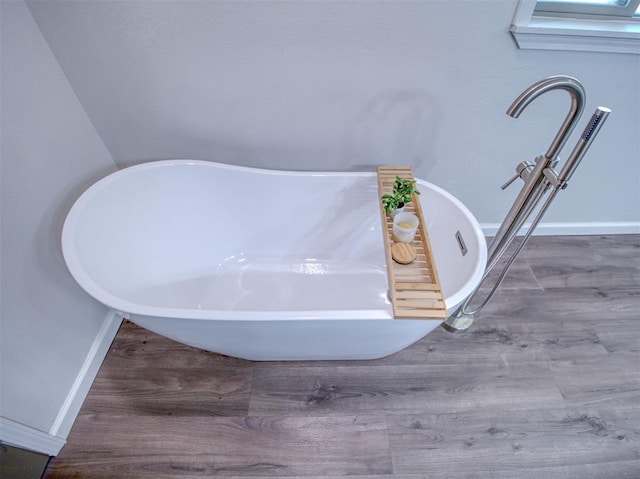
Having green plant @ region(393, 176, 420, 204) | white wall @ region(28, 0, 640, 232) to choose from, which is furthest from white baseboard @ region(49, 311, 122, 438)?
green plant @ region(393, 176, 420, 204)

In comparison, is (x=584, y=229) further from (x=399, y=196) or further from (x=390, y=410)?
(x=390, y=410)

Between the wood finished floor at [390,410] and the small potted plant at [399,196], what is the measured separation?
0.59 m

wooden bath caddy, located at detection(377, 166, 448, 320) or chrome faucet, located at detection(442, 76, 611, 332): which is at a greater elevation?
chrome faucet, located at detection(442, 76, 611, 332)

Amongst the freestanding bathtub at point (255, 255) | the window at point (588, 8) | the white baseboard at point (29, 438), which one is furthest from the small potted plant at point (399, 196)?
the white baseboard at point (29, 438)

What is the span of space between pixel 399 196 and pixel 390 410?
0.77m

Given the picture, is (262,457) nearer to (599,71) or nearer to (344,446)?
(344,446)

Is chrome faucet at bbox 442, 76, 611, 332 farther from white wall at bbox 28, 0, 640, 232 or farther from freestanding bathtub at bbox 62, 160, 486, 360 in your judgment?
white wall at bbox 28, 0, 640, 232

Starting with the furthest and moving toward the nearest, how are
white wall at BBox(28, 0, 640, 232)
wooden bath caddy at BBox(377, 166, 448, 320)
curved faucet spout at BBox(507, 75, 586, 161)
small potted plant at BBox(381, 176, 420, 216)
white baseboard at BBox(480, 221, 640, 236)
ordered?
white baseboard at BBox(480, 221, 640, 236)
small potted plant at BBox(381, 176, 420, 216)
white wall at BBox(28, 0, 640, 232)
wooden bath caddy at BBox(377, 166, 448, 320)
curved faucet spout at BBox(507, 75, 586, 161)

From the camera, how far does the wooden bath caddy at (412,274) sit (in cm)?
85

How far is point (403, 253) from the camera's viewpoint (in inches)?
40.8

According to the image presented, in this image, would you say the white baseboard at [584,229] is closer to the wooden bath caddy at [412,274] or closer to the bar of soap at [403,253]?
the wooden bath caddy at [412,274]

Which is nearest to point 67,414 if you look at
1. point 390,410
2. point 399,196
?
point 390,410

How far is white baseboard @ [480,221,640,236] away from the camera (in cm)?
168

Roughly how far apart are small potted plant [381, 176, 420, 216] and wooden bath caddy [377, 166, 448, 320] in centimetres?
4
